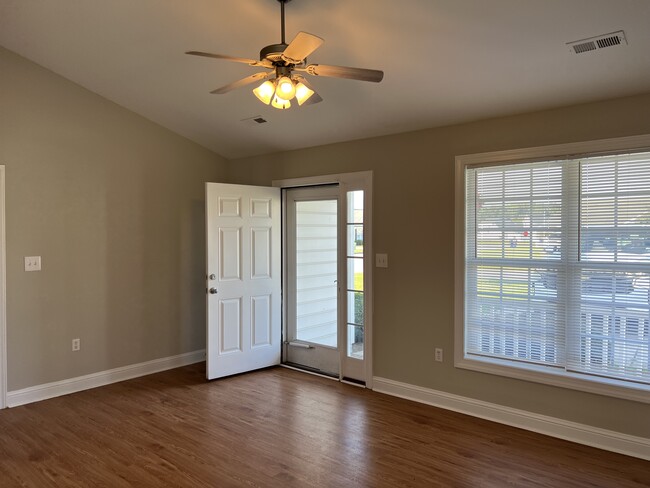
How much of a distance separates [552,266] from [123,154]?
163 inches

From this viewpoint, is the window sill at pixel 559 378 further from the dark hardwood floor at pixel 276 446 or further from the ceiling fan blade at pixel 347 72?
the ceiling fan blade at pixel 347 72

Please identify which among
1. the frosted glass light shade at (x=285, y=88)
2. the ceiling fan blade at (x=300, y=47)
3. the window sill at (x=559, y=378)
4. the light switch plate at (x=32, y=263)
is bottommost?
the window sill at (x=559, y=378)

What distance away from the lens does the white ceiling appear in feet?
8.20

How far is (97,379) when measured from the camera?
437cm

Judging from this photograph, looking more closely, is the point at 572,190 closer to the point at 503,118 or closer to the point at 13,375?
the point at 503,118

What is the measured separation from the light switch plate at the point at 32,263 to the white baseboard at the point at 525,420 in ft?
10.7

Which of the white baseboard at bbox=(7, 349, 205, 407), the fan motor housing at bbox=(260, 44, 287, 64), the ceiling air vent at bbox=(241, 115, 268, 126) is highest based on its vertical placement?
the ceiling air vent at bbox=(241, 115, 268, 126)

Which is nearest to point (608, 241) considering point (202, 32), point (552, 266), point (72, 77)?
point (552, 266)

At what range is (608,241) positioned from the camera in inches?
122

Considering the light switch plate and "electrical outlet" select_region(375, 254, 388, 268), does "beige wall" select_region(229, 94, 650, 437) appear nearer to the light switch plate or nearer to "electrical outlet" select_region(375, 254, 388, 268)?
"electrical outlet" select_region(375, 254, 388, 268)

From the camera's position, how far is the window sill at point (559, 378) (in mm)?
2988

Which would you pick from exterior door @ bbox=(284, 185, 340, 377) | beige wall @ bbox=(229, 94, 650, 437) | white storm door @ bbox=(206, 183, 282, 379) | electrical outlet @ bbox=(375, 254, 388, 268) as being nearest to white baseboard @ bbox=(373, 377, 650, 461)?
beige wall @ bbox=(229, 94, 650, 437)

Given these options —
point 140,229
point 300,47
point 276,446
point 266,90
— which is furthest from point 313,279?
point 300,47

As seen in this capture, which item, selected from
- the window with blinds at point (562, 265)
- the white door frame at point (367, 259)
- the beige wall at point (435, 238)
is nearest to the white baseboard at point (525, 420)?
the beige wall at point (435, 238)
